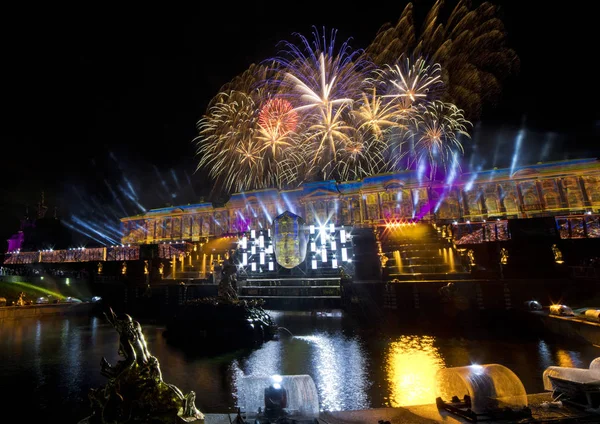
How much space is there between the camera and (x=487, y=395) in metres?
6.65

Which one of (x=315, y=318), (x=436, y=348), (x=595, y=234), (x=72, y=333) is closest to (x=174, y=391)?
(x=436, y=348)

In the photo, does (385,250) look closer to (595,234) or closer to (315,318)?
(315,318)

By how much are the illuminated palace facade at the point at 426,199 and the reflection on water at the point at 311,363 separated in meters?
33.7

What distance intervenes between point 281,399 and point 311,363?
7841 millimetres

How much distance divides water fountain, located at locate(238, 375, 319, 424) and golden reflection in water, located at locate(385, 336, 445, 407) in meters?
3.73

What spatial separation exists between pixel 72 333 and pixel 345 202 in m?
46.4

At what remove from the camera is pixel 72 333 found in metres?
22.6

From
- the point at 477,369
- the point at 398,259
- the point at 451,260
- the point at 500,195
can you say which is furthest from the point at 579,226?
the point at 477,369

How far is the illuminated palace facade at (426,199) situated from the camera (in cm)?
4822

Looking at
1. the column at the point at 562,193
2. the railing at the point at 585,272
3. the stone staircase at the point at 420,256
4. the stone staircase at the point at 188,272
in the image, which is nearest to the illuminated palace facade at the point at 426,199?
the column at the point at 562,193

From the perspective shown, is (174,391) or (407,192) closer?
(174,391)

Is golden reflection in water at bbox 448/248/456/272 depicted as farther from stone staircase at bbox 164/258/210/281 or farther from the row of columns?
stone staircase at bbox 164/258/210/281

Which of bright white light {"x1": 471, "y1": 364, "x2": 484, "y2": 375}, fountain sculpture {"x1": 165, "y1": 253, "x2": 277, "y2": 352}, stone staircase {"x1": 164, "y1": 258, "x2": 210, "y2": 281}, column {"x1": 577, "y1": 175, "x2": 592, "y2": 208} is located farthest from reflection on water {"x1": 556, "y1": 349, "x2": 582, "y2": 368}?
column {"x1": 577, "y1": 175, "x2": 592, "y2": 208}

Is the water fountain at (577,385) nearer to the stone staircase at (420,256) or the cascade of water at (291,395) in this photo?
the cascade of water at (291,395)
